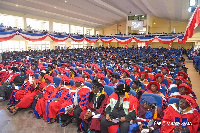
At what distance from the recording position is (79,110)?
383 cm

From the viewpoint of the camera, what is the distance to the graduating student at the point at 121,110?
120 inches

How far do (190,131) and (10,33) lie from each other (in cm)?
1219

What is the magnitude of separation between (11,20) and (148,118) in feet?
73.5

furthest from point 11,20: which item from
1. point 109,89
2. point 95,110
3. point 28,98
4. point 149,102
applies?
point 149,102

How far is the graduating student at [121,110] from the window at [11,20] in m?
20.2

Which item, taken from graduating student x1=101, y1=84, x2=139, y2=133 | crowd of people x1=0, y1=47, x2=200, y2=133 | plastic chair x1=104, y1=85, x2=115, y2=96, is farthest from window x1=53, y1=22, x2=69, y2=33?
graduating student x1=101, y1=84, x2=139, y2=133

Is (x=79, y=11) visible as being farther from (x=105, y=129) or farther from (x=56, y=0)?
A: (x=105, y=129)

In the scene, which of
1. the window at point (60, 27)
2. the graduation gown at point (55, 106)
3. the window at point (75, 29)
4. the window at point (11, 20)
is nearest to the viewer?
the graduation gown at point (55, 106)

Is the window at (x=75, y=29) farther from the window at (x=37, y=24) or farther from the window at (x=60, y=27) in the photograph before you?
the window at (x=37, y=24)

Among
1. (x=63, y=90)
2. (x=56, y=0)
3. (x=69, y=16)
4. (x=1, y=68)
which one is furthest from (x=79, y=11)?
(x=63, y=90)

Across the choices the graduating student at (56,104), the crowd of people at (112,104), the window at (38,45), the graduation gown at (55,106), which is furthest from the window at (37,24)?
the graduation gown at (55,106)

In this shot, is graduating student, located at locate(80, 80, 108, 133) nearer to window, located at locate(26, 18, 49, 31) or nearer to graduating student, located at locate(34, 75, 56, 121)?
graduating student, located at locate(34, 75, 56, 121)

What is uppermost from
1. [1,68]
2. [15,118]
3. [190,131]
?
[1,68]

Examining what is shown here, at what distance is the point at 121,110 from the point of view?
314 centimetres
